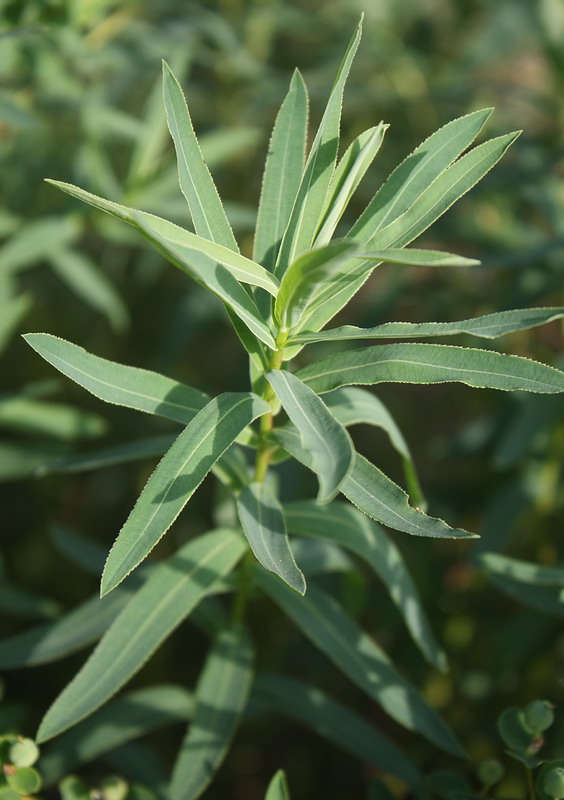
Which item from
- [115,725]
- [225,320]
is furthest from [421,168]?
[225,320]

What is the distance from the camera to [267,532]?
73 cm

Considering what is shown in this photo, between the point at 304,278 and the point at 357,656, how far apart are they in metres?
0.48

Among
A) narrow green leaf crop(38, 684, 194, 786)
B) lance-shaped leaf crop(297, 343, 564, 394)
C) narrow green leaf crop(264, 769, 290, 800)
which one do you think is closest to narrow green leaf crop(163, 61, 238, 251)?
lance-shaped leaf crop(297, 343, 564, 394)

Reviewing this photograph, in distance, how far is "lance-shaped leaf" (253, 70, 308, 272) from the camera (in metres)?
0.77

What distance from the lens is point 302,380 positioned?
75 cm

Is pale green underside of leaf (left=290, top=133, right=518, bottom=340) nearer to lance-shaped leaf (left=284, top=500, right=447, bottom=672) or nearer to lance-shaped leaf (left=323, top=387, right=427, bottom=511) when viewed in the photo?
lance-shaped leaf (left=323, top=387, right=427, bottom=511)

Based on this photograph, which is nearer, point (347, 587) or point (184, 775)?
point (184, 775)

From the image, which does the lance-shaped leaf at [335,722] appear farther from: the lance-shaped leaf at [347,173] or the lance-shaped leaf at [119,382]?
the lance-shaped leaf at [347,173]

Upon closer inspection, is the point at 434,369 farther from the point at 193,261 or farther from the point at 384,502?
the point at 193,261

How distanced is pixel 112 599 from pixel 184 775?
21 centimetres

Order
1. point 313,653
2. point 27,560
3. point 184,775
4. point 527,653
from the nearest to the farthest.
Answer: point 184,775 < point 527,653 < point 313,653 < point 27,560

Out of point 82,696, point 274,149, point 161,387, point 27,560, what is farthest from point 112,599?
point 27,560

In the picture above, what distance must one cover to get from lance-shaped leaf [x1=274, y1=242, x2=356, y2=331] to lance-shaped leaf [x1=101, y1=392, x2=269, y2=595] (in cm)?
9

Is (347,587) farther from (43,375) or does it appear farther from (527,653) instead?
(43,375)
